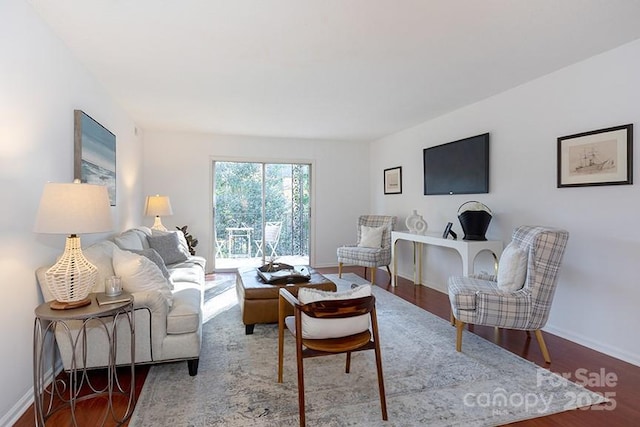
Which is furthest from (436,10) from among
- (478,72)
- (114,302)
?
(114,302)

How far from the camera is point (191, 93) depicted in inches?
148

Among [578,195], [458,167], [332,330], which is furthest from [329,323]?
[458,167]

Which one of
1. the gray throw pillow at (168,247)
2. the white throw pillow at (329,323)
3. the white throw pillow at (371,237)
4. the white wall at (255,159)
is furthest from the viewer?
the white wall at (255,159)

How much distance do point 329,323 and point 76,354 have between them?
5.35 ft

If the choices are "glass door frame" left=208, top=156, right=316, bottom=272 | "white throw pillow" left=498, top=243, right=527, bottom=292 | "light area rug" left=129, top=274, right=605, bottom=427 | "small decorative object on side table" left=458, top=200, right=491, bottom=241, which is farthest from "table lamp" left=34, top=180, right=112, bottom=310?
"glass door frame" left=208, top=156, right=316, bottom=272

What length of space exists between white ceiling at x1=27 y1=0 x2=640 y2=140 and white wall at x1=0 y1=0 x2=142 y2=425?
0.85 feet

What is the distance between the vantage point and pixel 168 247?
13.8ft

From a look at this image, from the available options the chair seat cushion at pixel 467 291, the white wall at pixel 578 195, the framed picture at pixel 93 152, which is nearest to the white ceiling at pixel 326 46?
the white wall at pixel 578 195

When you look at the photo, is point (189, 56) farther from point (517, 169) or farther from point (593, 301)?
point (593, 301)

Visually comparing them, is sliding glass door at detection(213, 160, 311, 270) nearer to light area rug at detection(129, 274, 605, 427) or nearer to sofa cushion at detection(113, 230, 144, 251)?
sofa cushion at detection(113, 230, 144, 251)

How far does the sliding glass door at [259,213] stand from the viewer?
6.14m

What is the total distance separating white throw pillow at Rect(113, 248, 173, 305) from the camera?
2.32 m

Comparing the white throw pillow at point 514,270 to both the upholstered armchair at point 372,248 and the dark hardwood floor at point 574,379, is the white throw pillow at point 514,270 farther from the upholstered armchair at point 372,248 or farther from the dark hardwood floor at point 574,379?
the upholstered armchair at point 372,248

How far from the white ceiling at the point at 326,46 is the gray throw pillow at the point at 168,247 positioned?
5.26ft
